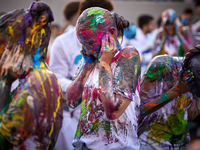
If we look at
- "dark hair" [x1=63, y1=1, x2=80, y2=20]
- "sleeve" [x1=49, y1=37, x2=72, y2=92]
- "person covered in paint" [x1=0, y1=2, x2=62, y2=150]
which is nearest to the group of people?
"person covered in paint" [x1=0, y1=2, x2=62, y2=150]

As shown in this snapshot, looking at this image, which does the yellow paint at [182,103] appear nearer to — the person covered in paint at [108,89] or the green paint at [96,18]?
the person covered in paint at [108,89]

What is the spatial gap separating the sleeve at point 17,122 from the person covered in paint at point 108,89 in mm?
416

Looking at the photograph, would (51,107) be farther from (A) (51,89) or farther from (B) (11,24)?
(B) (11,24)

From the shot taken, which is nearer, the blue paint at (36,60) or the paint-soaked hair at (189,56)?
the blue paint at (36,60)

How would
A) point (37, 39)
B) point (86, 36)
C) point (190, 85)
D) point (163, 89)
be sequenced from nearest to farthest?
point (37, 39), point (86, 36), point (190, 85), point (163, 89)

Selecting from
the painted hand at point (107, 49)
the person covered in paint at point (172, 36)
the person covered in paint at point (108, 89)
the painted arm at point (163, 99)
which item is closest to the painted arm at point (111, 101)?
the person covered in paint at point (108, 89)

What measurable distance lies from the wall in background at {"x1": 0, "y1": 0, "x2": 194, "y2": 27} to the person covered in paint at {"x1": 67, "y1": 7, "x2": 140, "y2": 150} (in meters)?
10.1

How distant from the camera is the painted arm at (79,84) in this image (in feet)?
5.89

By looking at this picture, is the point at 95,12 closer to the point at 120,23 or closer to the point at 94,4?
the point at 120,23

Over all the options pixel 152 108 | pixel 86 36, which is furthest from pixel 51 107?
pixel 152 108

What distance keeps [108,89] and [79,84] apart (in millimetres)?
446

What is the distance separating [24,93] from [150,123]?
3.47 ft

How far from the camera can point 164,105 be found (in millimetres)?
1888

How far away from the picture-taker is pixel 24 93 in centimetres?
133
